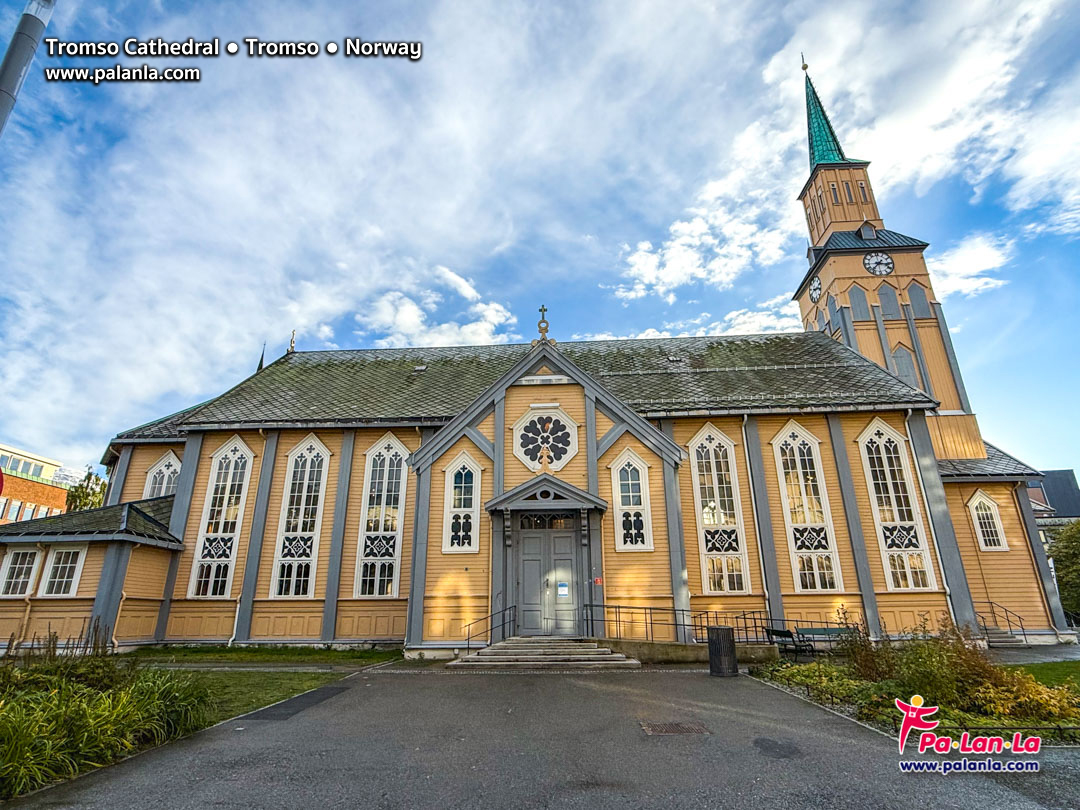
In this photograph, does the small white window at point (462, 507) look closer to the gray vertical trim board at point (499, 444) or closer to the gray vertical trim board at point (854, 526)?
the gray vertical trim board at point (499, 444)

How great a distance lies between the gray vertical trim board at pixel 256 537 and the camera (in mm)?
17141

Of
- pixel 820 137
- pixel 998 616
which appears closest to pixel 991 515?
pixel 998 616

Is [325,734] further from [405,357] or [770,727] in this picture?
[405,357]

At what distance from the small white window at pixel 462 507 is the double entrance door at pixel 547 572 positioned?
4.21 ft

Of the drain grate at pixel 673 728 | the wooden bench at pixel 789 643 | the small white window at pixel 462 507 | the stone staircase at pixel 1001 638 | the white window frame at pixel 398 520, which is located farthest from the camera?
the white window frame at pixel 398 520

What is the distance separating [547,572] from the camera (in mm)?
15180

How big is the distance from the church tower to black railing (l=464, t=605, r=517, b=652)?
1855cm

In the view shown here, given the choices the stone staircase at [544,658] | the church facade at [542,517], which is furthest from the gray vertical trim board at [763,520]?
the stone staircase at [544,658]

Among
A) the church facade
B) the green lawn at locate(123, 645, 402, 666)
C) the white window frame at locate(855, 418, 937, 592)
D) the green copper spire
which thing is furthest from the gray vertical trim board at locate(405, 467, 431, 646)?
the green copper spire

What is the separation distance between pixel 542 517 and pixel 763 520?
23.5 feet

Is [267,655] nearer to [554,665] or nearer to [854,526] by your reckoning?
[554,665]

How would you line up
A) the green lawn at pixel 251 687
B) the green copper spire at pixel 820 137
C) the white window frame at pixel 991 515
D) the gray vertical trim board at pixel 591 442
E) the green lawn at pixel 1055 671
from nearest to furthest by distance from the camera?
the green lawn at pixel 251 687 < the green lawn at pixel 1055 671 < the gray vertical trim board at pixel 591 442 < the white window frame at pixel 991 515 < the green copper spire at pixel 820 137

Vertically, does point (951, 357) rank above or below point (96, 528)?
above

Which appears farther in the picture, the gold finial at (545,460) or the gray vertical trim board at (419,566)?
the gold finial at (545,460)
